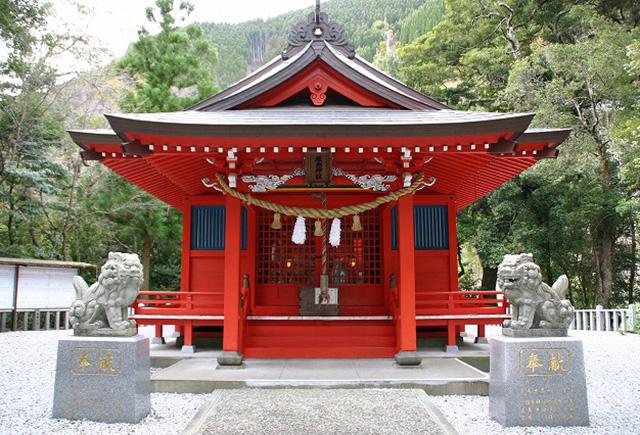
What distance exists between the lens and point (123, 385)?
17.9ft

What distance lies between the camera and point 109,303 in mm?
5707

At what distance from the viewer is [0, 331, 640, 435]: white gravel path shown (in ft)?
17.2

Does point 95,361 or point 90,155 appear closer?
point 95,361

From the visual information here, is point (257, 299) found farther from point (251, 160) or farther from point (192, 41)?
point (192, 41)

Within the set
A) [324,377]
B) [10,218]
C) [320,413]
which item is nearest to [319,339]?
[324,377]

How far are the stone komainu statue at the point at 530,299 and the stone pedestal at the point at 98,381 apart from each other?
439 cm

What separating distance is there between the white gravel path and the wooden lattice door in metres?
3.51

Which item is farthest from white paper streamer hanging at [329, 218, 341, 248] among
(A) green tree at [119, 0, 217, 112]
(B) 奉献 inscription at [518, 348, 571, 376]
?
(A) green tree at [119, 0, 217, 112]

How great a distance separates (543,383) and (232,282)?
4.78 metres

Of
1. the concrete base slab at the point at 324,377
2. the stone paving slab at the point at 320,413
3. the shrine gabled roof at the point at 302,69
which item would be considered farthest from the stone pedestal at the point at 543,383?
the shrine gabled roof at the point at 302,69

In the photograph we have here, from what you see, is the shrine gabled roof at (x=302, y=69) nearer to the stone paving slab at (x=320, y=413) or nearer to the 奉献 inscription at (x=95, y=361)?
the 奉献 inscription at (x=95, y=361)

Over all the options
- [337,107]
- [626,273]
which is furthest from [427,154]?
[626,273]

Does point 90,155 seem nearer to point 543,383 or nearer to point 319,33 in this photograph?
point 319,33

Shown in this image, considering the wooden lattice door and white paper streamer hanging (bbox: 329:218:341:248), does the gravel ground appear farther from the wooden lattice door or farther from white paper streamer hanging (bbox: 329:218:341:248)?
the wooden lattice door
